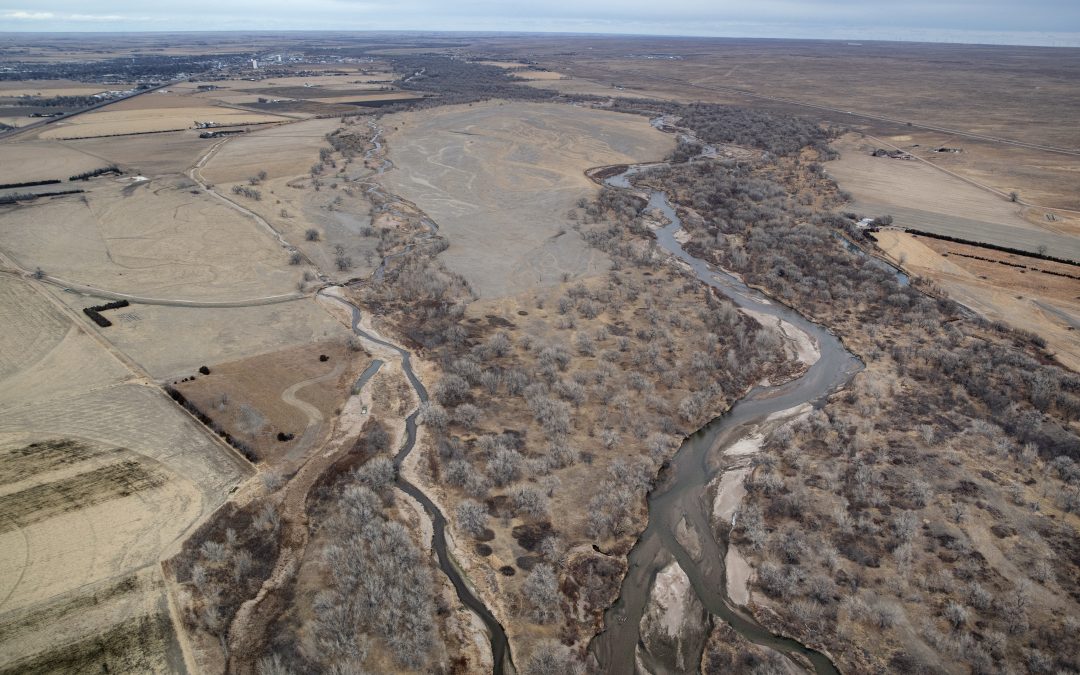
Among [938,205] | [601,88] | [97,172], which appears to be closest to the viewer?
[938,205]

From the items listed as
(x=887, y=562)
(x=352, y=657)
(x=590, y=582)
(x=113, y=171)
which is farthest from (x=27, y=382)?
(x=113, y=171)

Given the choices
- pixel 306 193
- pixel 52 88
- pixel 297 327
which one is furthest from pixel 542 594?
pixel 52 88

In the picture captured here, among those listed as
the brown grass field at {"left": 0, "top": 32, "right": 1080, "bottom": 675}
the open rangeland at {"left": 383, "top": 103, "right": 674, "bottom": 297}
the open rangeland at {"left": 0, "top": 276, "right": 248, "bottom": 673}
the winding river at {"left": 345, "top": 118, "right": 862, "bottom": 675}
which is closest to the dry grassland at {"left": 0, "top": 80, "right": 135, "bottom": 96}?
the brown grass field at {"left": 0, "top": 32, "right": 1080, "bottom": 675}

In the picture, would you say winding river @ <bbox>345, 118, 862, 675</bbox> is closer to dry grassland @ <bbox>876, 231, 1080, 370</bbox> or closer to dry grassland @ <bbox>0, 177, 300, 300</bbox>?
dry grassland @ <bbox>0, 177, 300, 300</bbox>

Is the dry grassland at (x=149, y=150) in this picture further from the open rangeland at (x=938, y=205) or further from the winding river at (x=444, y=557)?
the open rangeland at (x=938, y=205)

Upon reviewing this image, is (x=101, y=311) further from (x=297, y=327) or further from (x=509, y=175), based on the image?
(x=509, y=175)

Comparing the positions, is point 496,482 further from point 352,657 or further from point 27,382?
point 27,382

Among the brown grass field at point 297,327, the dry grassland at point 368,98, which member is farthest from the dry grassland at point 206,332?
the dry grassland at point 368,98
